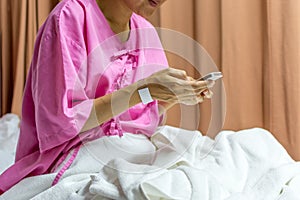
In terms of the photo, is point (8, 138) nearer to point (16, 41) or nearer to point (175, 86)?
point (16, 41)

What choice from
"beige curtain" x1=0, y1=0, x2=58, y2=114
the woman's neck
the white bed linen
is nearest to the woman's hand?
the woman's neck

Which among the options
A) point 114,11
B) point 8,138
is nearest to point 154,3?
point 114,11

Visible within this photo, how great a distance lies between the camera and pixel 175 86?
2.75ft

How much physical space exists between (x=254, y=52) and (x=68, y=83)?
1.07 m

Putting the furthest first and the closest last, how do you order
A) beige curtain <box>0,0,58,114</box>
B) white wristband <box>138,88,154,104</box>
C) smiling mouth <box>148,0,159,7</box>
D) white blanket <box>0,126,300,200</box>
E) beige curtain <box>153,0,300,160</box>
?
1. beige curtain <box>0,0,58,114</box>
2. beige curtain <box>153,0,300,160</box>
3. smiling mouth <box>148,0,159,7</box>
4. white wristband <box>138,88,154,104</box>
5. white blanket <box>0,126,300,200</box>

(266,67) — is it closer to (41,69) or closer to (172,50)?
(172,50)

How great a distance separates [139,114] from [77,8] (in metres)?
0.31

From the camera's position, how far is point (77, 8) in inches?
38.2

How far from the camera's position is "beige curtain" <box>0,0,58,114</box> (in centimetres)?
224

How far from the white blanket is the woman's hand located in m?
0.13

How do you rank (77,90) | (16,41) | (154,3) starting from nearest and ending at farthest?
(77,90)
(154,3)
(16,41)

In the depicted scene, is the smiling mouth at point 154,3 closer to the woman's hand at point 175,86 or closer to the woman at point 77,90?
the woman at point 77,90

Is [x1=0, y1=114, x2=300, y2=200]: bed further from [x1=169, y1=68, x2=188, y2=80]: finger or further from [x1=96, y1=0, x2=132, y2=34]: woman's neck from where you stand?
[x1=96, y1=0, x2=132, y2=34]: woman's neck

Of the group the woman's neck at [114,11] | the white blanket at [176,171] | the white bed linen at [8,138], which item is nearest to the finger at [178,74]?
the white blanket at [176,171]
